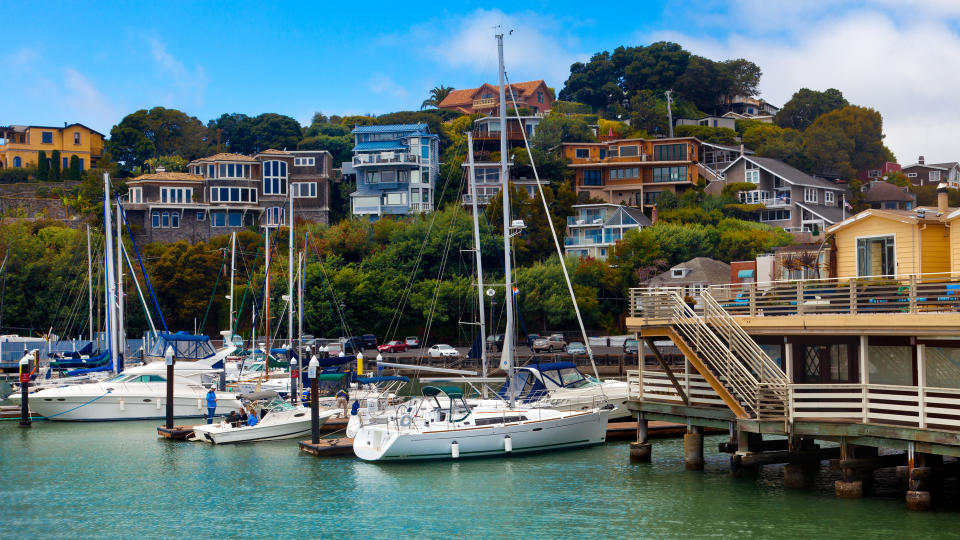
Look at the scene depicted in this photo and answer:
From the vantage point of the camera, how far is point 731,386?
27.6 m

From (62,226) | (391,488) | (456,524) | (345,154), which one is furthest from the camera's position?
(345,154)

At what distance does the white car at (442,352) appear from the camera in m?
76.5

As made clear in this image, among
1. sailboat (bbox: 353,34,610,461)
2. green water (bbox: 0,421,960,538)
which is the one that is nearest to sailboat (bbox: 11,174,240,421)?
green water (bbox: 0,421,960,538)

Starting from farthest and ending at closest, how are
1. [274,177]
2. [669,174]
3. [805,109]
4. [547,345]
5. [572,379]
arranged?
[805,109]
[669,174]
[274,177]
[547,345]
[572,379]

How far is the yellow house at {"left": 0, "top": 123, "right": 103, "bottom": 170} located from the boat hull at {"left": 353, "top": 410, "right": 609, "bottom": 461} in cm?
11237

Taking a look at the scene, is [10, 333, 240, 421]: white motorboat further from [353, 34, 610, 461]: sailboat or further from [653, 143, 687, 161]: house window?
[653, 143, 687, 161]: house window

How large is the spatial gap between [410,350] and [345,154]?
56955 millimetres

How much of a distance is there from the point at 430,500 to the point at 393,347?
51410 millimetres

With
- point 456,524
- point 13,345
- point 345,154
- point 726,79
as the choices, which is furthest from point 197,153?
point 456,524

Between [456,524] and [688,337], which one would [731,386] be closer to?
[688,337]

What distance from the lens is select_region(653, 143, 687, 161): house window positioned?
4545 inches

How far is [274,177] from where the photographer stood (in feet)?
368

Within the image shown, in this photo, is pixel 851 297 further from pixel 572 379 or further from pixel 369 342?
pixel 369 342

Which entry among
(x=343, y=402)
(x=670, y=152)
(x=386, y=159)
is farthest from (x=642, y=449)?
(x=670, y=152)
